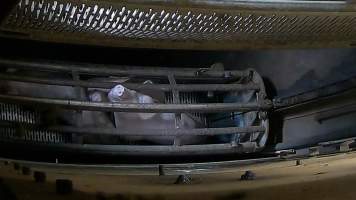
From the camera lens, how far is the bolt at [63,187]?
86 cm

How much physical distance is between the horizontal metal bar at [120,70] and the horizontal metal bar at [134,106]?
11 cm

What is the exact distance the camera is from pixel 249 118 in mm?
1477

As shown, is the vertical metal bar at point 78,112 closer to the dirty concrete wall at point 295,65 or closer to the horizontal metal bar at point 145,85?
the horizontal metal bar at point 145,85

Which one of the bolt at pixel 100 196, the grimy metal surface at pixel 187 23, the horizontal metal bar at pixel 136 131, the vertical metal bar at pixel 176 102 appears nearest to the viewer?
the bolt at pixel 100 196

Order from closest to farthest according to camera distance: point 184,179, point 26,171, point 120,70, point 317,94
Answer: point 26,171
point 184,179
point 120,70
point 317,94

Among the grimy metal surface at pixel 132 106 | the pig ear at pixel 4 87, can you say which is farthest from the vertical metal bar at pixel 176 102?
the pig ear at pixel 4 87

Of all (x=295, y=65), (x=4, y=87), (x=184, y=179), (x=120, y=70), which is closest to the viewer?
(x=184, y=179)

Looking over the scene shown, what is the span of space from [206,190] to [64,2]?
17.4 inches

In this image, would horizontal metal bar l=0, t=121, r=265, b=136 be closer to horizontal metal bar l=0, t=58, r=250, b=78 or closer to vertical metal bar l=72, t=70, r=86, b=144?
vertical metal bar l=72, t=70, r=86, b=144

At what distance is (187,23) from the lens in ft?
3.49

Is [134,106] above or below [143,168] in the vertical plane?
above

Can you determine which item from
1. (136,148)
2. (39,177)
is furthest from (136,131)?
(39,177)

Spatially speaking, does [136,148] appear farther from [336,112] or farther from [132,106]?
[336,112]

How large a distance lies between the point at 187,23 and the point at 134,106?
0.28 metres
